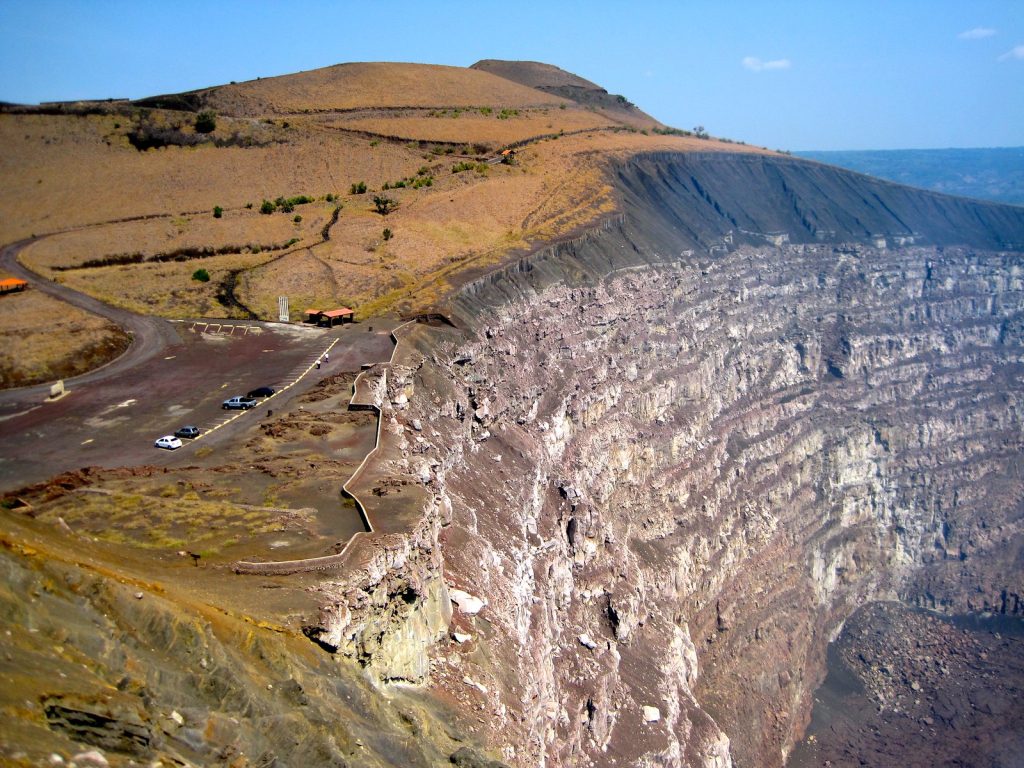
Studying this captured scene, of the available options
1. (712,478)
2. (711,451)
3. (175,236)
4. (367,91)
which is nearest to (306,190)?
(175,236)

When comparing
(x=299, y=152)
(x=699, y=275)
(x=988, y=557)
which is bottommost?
(x=988, y=557)

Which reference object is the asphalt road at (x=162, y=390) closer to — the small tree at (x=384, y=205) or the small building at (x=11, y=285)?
the small building at (x=11, y=285)

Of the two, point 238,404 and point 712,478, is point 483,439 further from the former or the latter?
point 712,478

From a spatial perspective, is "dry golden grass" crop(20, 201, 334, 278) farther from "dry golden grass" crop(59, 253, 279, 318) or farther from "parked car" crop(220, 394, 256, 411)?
"parked car" crop(220, 394, 256, 411)

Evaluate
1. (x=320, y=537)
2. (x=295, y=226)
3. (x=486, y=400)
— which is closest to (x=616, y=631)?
(x=486, y=400)

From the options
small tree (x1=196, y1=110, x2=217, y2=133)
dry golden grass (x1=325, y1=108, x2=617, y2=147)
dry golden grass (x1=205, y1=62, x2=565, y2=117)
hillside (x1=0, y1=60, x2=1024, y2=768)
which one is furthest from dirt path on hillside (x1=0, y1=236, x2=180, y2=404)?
dry golden grass (x1=325, y1=108, x2=617, y2=147)

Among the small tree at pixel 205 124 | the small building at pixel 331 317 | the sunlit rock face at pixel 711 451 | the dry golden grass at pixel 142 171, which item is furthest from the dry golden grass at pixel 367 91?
the small building at pixel 331 317

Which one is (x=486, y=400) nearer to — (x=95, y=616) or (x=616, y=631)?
(x=616, y=631)
